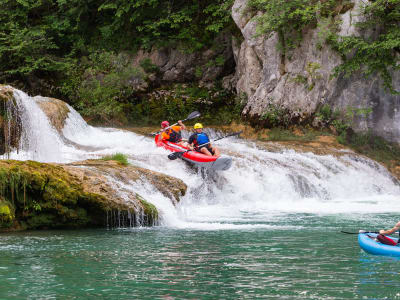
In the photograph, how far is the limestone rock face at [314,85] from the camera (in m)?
17.7

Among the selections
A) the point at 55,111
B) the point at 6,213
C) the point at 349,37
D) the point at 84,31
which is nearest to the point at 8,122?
the point at 55,111

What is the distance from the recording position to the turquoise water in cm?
468

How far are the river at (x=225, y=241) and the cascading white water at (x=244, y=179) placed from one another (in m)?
0.03

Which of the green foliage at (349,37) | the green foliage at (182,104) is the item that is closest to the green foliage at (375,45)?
the green foliage at (349,37)

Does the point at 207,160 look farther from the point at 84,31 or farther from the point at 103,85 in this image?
the point at 84,31

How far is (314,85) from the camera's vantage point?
59.2 feet

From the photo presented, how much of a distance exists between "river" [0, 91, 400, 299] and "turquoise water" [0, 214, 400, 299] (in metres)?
0.01

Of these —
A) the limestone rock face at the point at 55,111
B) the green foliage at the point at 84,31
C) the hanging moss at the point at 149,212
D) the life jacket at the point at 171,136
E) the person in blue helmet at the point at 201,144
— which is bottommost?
the hanging moss at the point at 149,212

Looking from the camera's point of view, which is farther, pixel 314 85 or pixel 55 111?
pixel 314 85

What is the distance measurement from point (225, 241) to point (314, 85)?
461 inches

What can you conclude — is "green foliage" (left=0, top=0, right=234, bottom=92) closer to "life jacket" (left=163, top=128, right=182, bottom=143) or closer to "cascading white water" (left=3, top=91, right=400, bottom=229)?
"cascading white water" (left=3, top=91, right=400, bottom=229)

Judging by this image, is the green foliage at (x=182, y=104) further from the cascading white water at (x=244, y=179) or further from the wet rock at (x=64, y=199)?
the wet rock at (x=64, y=199)

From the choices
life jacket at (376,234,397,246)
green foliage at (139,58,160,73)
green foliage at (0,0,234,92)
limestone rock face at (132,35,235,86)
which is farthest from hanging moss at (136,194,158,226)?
green foliage at (139,58,160,73)

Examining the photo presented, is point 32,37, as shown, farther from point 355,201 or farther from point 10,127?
point 355,201
